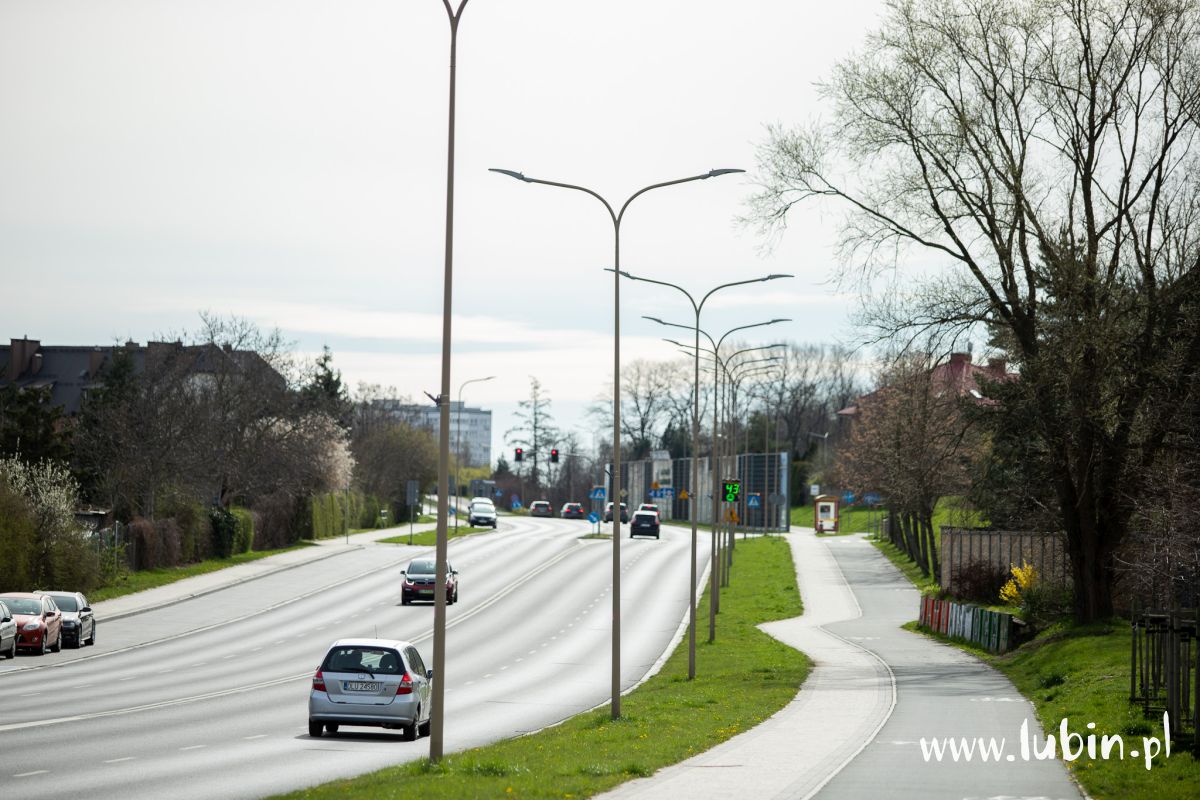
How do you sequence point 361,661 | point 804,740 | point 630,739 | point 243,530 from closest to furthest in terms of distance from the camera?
point 630,739 → point 804,740 → point 361,661 → point 243,530

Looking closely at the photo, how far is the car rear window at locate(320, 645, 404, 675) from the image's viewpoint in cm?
2164

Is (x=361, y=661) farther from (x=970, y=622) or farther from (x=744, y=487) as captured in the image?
(x=744, y=487)

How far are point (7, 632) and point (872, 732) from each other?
2063 cm

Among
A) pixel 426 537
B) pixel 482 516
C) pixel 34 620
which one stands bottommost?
pixel 34 620

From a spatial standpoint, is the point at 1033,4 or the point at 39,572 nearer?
the point at 1033,4

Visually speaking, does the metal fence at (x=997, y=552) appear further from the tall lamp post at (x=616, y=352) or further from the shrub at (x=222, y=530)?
the shrub at (x=222, y=530)

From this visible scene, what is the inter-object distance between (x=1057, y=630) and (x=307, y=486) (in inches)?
1912

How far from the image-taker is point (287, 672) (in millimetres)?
32656

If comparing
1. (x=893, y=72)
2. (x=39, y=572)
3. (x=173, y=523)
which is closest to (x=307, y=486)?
(x=173, y=523)

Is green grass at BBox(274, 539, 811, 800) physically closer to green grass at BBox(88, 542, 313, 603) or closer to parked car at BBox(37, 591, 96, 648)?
parked car at BBox(37, 591, 96, 648)

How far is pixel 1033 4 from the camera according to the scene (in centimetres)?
3591

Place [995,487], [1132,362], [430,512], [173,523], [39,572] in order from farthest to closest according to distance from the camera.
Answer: [430,512]
[173,523]
[995,487]
[39,572]
[1132,362]

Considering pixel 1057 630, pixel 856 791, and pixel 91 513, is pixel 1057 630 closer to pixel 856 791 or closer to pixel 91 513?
pixel 856 791

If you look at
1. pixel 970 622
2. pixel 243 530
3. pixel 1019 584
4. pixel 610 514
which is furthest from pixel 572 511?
pixel 970 622
